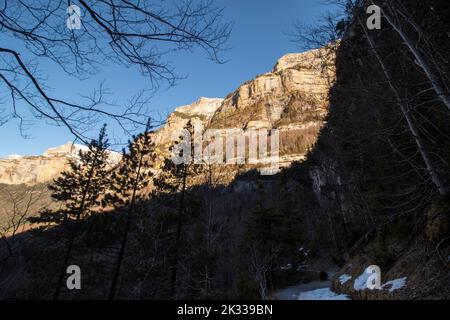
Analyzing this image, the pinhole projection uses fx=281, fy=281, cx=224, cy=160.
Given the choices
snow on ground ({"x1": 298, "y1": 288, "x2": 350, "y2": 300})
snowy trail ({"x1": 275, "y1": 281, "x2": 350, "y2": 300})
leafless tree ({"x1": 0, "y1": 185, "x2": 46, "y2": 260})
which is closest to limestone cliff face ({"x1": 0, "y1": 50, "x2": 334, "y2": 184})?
snowy trail ({"x1": 275, "y1": 281, "x2": 350, "y2": 300})

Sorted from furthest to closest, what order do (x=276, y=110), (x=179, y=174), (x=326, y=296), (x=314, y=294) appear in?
1. (x=276, y=110)
2. (x=179, y=174)
3. (x=314, y=294)
4. (x=326, y=296)

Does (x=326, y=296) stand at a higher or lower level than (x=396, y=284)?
lower

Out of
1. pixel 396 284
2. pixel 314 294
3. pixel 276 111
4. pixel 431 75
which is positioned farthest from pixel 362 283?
pixel 276 111

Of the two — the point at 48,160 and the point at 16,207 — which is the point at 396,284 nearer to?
the point at 48,160

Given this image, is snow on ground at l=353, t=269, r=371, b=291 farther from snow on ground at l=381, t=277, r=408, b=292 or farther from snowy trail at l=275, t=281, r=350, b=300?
snow on ground at l=381, t=277, r=408, b=292

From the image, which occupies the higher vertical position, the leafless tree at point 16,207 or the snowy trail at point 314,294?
the leafless tree at point 16,207

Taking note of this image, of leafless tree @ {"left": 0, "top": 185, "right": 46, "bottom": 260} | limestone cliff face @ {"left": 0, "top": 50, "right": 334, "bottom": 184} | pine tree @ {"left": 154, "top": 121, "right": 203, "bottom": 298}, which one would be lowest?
leafless tree @ {"left": 0, "top": 185, "right": 46, "bottom": 260}

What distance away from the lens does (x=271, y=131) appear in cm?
13138

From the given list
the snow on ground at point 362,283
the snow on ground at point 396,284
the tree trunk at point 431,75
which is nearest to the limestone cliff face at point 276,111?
the snow on ground at point 362,283

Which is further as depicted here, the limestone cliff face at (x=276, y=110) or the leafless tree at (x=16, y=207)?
the limestone cliff face at (x=276, y=110)

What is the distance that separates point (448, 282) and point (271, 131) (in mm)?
129283

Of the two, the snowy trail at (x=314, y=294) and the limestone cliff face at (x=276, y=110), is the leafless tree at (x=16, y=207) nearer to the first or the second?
the snowy trail at (x=314, y=294)

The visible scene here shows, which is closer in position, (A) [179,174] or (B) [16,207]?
(B) [16,207]
